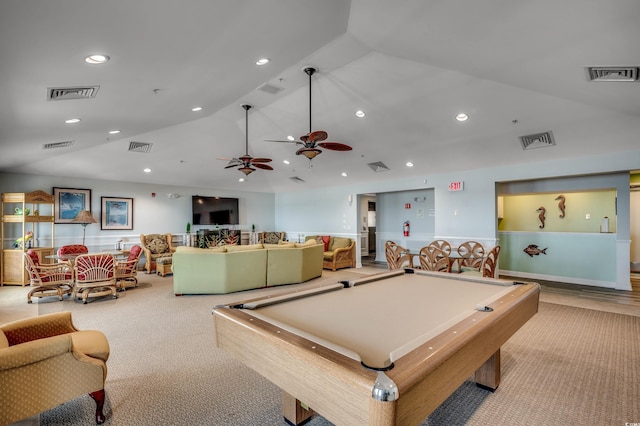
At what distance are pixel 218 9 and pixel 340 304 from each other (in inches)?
91.9

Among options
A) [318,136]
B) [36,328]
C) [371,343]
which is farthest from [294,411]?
[318,136]

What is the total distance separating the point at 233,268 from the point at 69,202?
555cm

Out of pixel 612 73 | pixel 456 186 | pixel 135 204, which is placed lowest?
pixel 135 204

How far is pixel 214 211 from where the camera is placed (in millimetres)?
10453

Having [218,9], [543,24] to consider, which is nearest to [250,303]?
[218,9]

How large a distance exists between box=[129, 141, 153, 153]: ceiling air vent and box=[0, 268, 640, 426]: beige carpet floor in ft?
12.6

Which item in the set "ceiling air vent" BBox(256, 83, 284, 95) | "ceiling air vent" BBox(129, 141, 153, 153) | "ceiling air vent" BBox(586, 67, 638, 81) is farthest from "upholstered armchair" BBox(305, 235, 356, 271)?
"ceiling air vent" BBox(586, 67, 638, 81)

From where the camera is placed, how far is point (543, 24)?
245 cm

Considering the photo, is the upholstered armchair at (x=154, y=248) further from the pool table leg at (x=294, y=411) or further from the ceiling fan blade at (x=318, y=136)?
the pool table leg at (x=294, y=411)

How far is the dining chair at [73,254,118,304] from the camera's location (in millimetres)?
5219

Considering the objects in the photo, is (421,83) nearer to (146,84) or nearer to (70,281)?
(146,84)

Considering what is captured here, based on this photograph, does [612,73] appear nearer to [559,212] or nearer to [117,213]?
[559,212]

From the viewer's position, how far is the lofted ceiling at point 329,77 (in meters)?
2.22

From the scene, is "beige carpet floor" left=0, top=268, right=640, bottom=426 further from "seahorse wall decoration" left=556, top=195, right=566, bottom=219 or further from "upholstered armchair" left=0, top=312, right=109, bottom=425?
"seahorse wall decoration" left=556, top=195, right=566, bottom=219
